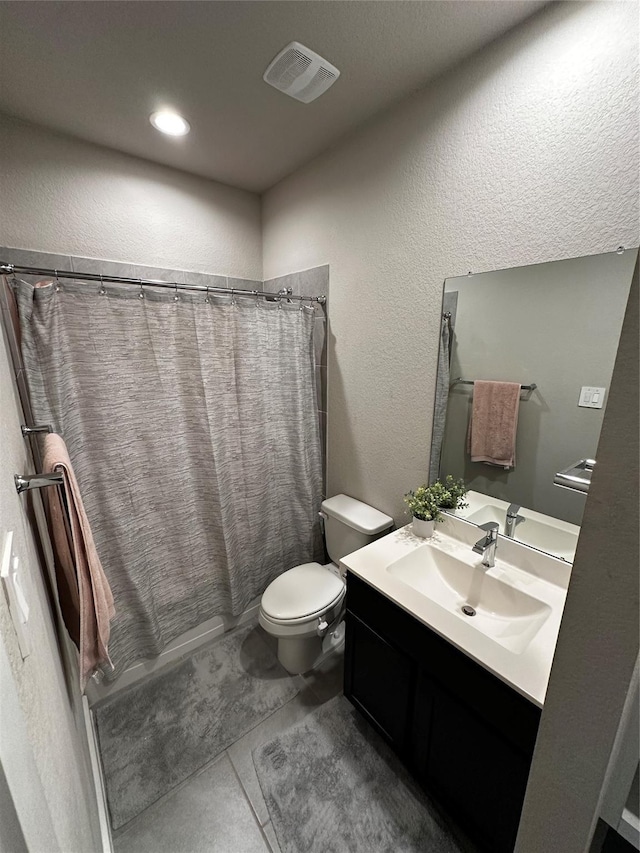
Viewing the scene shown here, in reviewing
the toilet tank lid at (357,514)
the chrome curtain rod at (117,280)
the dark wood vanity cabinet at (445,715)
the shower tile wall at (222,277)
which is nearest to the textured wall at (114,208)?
the shower tile wall at (222,277)

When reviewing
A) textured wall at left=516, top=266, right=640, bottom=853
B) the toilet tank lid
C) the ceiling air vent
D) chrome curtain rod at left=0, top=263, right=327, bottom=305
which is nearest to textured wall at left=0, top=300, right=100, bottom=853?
chrome curtain rod at left=0, top=263, right=327, bottom=305

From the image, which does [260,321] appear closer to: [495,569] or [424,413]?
[424,413]

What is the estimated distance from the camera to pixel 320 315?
1.91 m

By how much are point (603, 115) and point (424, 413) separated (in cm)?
103

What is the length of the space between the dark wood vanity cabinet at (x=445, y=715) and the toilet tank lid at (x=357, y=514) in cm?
39

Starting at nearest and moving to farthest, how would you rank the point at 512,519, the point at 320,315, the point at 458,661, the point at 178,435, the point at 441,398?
the point at 458,661 < the point at 512,519 < the point at 441,398 < the point at 178,435 < the point at 320,315

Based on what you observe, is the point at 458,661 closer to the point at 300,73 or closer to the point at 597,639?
the point at 597,639

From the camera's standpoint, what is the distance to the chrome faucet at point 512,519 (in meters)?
1.28

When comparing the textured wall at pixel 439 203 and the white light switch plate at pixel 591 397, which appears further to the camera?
the white light switch plate at pixel 591 397

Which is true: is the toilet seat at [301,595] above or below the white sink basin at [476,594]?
below

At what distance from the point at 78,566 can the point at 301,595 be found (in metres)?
1.05

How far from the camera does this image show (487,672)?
924mm

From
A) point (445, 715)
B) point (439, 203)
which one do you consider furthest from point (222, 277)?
point (445, 715)

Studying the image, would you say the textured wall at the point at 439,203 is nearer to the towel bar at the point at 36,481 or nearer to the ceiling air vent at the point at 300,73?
the ceiling air vent at the point at 300,73
